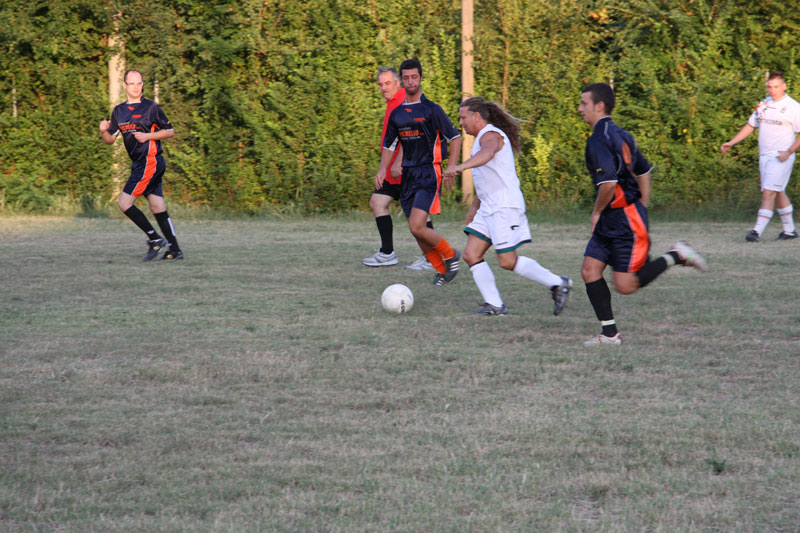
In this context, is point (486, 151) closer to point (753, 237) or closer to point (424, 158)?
point (424, 158)

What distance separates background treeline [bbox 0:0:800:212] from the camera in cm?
1415

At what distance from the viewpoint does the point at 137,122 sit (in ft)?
30.0

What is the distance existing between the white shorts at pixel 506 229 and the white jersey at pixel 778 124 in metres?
5.98

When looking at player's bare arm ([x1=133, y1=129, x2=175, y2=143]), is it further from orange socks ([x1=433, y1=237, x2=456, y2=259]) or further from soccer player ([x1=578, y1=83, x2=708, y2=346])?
soccer player ([x1=578, y1=83, x2=708, y2=346])

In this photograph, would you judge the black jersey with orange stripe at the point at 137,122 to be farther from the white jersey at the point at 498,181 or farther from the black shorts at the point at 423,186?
the white jersey at the point at 498,181

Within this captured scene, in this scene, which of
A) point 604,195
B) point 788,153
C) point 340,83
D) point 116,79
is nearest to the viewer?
point 604,195

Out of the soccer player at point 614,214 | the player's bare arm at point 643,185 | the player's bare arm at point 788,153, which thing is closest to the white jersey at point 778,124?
the player's bare arm at point 788,153

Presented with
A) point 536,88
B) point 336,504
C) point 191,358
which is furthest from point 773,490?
point 536,88

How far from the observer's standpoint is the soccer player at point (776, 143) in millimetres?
10695

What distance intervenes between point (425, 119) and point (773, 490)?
556 centimetres

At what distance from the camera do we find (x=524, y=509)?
9.67ft

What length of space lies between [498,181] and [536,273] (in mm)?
756

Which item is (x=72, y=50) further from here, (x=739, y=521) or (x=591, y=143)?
(x=739, y=521)

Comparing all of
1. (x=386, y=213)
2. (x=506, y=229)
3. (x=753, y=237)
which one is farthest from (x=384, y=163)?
(x=753, y=237)
